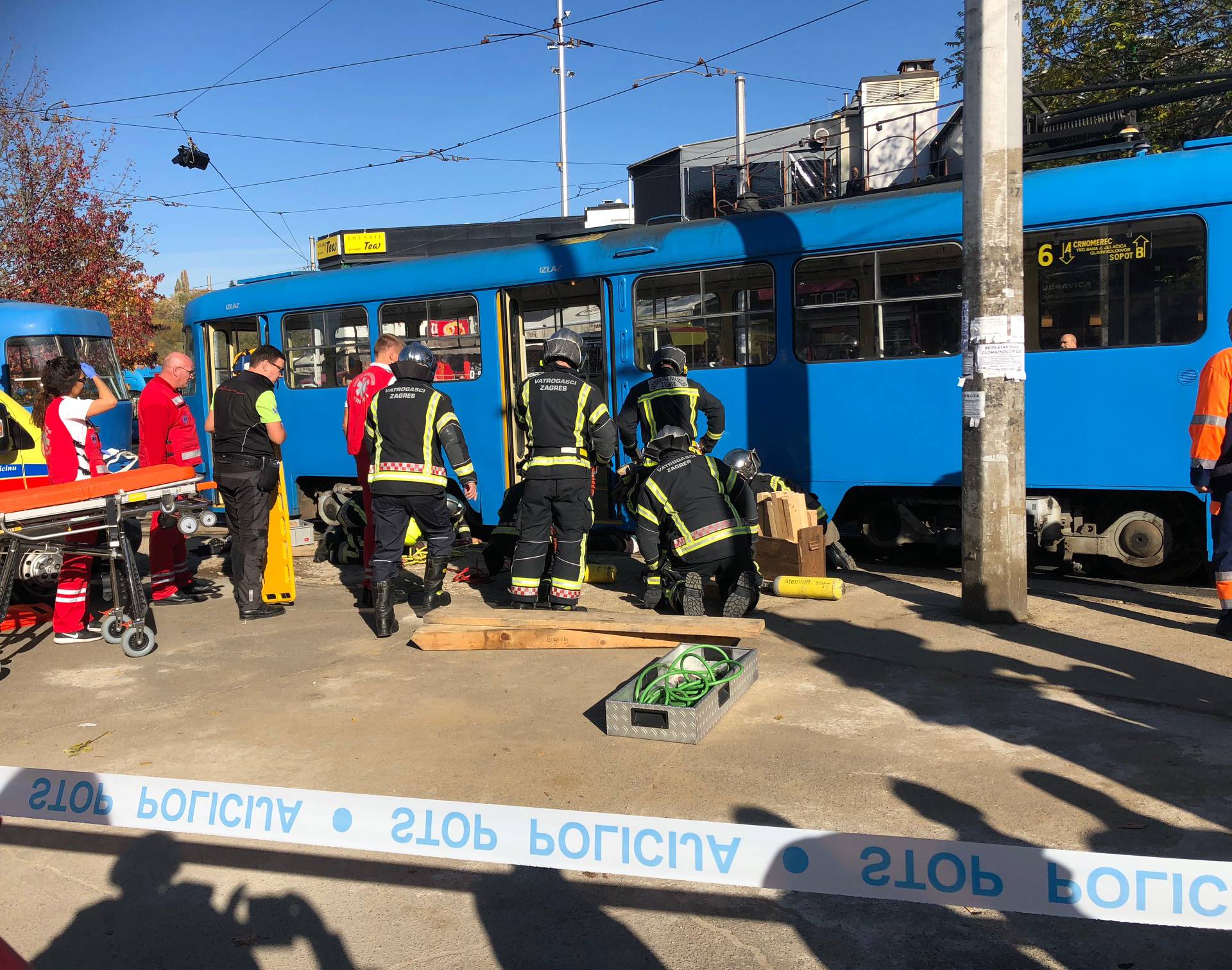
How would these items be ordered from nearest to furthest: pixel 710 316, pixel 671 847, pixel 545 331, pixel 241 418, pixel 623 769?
1. pixel 671 847
2. pixel 623 769
3. pixel 241 418
4. pixel 710 316
5. pixel 545 331

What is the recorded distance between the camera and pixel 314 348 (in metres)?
11.7

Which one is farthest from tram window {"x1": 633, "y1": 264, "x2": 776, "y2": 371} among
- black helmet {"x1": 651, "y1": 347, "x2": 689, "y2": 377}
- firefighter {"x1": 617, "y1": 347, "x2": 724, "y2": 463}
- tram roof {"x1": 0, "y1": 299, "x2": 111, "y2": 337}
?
tram roof {"x1": 0, "y1": 299, "x2": 111, "y2": 337}

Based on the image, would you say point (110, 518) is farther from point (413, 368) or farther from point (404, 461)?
point (413, 368)

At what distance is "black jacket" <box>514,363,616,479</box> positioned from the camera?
7094mm

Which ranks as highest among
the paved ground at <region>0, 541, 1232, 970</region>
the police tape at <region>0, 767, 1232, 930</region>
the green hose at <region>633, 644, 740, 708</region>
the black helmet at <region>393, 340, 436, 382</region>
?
the black helmet at <region>393, 340, 436, 382</region>

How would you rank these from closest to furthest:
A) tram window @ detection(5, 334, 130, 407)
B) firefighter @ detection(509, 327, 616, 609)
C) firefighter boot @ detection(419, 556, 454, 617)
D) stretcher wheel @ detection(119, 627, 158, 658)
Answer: stretcher wheel @ detection(119, 627, 158, 658) → firefighter @ detection(509, 327, 616, 609) → firefighter boot @ detection(419, 556, 454, 617) → tram window @ detection(5, 334, 130, 407)

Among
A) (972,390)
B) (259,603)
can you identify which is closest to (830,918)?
(972,390)

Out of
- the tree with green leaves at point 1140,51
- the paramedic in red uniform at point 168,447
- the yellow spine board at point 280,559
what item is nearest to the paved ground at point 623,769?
the yellow spine board at point 280,559

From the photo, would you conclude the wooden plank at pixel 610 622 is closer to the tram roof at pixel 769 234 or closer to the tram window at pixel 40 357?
the tram roof at pixel 769 234

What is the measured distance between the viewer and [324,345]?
455 inches

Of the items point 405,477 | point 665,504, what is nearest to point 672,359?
point 665,504

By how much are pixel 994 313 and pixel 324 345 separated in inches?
298

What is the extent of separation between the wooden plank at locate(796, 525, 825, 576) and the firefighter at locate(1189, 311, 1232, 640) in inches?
101

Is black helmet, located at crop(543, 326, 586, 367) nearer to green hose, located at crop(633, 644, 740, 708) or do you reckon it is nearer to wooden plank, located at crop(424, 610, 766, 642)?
wooden plank, located at crop(424, 610, 766, 642)
